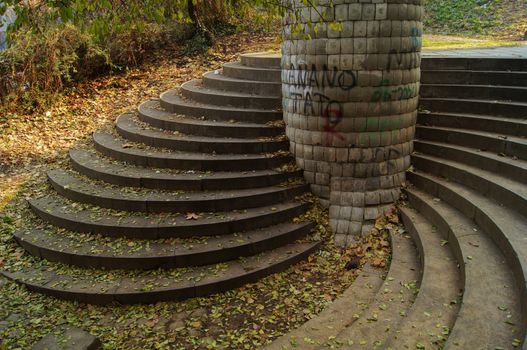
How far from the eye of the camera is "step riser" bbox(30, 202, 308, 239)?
230 inches

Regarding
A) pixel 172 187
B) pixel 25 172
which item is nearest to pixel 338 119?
Answer: pixel 172 187

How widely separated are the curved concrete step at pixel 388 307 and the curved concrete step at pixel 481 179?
1264 mm

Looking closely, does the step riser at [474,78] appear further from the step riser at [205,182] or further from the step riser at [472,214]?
the step riser at [205,182]

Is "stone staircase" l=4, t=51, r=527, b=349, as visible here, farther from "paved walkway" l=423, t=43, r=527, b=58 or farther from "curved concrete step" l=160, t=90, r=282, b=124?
"paved walkway" l=423, t=43, r=527, b=58

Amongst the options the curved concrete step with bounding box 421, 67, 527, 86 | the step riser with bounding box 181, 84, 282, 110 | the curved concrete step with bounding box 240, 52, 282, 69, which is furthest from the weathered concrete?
the curved concrete step with bounding box 421, 67, 527, 86

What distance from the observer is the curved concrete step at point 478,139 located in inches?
229

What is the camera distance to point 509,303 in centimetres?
367

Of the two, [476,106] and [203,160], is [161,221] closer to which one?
[203,160]

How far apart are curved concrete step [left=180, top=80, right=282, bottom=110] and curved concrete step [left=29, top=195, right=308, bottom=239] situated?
217 centimetres

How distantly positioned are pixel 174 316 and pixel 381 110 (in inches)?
159

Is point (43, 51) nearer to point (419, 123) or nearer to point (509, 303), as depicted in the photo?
point (419, 123)

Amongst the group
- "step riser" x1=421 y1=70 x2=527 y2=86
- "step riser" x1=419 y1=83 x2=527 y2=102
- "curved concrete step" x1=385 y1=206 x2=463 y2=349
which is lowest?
"curved concrete step" x1=385 y1=206 x2=463 y2=349

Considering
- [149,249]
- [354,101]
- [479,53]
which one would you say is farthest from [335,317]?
[479,53]

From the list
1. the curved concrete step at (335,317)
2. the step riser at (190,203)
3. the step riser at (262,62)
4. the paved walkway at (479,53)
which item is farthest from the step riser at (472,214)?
the step riser at (262,62)
